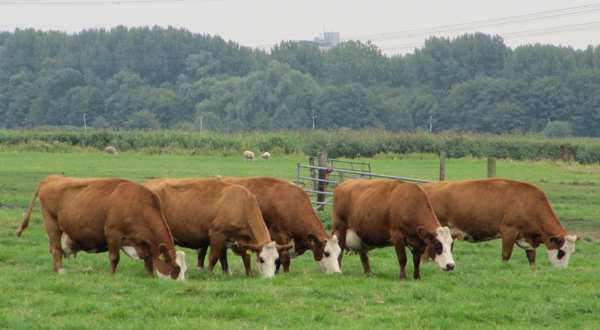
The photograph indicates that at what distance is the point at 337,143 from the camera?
204 ft

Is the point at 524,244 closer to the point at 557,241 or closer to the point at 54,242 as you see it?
the point at 557,241

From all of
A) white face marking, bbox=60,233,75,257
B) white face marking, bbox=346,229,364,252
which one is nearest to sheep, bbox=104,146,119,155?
white face marking, bbox=346,229,364,252

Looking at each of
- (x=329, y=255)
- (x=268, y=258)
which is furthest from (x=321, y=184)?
(x=268, y=258)

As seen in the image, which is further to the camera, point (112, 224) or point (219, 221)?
point (219, 221)

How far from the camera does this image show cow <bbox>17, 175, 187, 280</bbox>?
14578mm

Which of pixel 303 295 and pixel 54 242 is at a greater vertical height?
pixel 54 242

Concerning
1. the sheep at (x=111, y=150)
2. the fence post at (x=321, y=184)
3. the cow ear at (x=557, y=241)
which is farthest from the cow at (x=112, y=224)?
the sheep at (x=111, y=150)

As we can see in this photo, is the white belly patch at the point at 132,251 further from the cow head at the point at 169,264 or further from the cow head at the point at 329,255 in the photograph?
the cow head at the point at 329,255

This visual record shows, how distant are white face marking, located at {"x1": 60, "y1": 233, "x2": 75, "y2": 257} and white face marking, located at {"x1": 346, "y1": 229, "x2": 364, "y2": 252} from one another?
434 cm

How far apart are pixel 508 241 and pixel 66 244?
23.8 ft

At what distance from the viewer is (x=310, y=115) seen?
126 m

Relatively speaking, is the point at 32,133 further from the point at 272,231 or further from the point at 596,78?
the point at 596,78

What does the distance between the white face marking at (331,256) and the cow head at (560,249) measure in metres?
3.70

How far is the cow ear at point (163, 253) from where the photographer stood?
47.3ft
